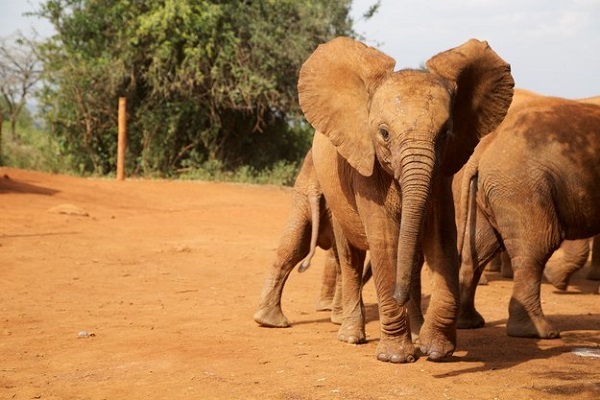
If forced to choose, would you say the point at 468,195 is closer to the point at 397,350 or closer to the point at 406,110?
the point at 397,350

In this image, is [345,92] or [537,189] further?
[537,189]

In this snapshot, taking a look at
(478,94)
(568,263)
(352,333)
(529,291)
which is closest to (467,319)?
(529,291)

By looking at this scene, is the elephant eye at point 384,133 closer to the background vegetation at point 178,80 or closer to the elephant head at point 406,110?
the elephant head at point 406,110

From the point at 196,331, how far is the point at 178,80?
16.3m

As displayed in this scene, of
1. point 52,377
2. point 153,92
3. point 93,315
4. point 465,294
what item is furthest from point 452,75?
point 153,92

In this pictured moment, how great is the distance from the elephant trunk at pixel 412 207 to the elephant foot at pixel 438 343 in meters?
0.79

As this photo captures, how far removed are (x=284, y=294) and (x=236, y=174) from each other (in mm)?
13771

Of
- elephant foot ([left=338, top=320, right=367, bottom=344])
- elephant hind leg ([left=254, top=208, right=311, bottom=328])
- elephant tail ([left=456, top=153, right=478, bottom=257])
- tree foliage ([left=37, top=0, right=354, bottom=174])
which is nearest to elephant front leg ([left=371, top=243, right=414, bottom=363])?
elephant foot ([left=338, top=320, right=367, bottom=344])

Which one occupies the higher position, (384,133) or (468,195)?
(384,133)

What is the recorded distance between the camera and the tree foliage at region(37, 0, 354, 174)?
22.9 meters

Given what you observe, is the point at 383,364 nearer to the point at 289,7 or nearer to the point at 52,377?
the point at 52,377

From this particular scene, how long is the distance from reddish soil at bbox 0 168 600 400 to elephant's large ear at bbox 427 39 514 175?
1558mm

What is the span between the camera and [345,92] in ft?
21.7

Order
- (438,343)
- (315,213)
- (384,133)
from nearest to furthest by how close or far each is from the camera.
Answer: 1. (384,133)
2. (438,343)
3. (315,213)
